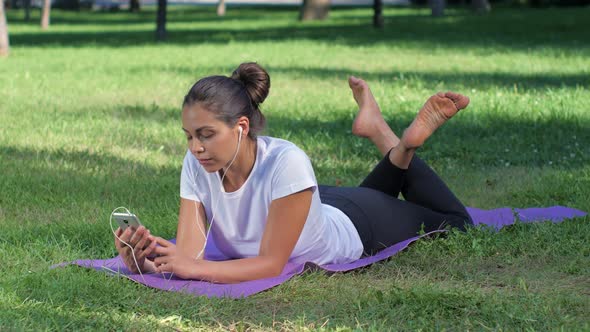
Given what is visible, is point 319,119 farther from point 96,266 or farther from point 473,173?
point 96,266

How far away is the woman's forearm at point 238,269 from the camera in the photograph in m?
4.74

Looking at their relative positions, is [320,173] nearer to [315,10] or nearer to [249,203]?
[249,203]

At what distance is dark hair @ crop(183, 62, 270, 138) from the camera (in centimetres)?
457

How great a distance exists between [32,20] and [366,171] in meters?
33.1

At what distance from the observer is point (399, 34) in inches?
991

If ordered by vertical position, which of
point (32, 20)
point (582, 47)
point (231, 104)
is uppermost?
point (231, 104)

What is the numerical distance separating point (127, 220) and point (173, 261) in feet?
1.05

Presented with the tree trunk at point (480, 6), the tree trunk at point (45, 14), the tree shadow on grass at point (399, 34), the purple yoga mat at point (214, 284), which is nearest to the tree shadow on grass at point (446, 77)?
the tree shadow on grass at point (399, 34)

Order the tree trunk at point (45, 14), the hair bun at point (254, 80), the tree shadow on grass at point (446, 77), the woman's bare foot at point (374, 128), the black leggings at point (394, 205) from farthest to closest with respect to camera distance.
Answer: the tree trunk at point (45, 14) → the tree shadow on grass at point (446, 77) → the woman's bare foot at point (374, 128) → the black leggings at point (394, 205) → the hair bun at point (254, 80)

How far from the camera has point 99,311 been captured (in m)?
4.47

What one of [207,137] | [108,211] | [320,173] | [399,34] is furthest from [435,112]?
[399,34]

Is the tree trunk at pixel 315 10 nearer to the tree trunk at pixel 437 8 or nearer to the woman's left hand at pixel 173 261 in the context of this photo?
the tree trunk at pixel 437 8

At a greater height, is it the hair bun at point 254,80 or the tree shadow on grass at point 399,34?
the hair bun at point 254,80

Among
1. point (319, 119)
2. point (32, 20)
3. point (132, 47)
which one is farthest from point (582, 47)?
point (32, 20)
